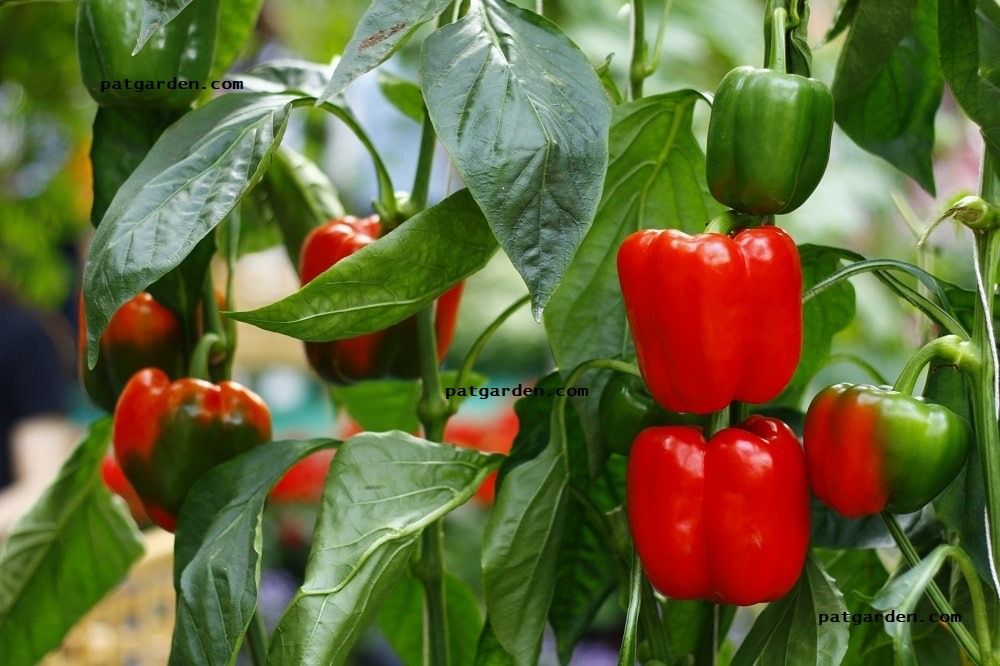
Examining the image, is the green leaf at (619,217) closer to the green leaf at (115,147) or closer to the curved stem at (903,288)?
the curved stem at (903,288)

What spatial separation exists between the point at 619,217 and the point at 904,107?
7.6 inches

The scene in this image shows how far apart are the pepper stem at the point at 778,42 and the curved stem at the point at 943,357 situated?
13 centimetres

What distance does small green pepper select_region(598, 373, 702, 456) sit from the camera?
0.53m

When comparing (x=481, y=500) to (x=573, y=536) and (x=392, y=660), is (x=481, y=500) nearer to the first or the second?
(x=392, y=660)

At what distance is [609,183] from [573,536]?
7.4 inches

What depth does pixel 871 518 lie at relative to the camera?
22.6 inches

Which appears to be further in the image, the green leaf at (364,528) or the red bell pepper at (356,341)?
the red bell pepper at (356,341)

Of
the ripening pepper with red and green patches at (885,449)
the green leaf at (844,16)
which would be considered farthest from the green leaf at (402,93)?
the ripening pepper with red and green patches at (885,449)

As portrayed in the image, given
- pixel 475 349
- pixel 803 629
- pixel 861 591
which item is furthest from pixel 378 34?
pixel 861 591

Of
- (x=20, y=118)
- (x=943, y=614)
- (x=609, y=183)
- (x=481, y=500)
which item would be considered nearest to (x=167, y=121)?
(x=609, y=183)

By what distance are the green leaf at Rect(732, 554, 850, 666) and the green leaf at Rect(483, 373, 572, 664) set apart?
100 millimetres

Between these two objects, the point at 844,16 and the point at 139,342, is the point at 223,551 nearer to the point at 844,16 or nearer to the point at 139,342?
the point at 139,342

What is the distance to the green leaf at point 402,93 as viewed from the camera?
0.73 metres

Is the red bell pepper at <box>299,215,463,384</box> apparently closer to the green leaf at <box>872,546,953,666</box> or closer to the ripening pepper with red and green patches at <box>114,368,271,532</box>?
the ripening pepper with red and green patches at <box>114,368,271,532</box>
